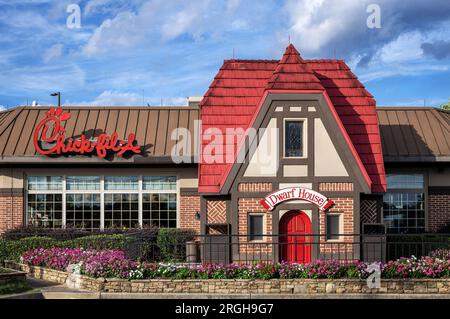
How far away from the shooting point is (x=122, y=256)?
62.2ft

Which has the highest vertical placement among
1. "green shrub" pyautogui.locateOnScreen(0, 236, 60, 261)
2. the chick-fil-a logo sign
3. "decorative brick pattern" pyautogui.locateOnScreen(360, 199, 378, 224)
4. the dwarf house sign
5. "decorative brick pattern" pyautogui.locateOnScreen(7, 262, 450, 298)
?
the chick-fil-a logo sign

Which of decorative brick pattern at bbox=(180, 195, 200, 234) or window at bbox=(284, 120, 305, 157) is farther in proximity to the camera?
decorative brick pattern at bbox=(180, 195, 200, 234)

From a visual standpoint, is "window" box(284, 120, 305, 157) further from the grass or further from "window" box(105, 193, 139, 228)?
the grass

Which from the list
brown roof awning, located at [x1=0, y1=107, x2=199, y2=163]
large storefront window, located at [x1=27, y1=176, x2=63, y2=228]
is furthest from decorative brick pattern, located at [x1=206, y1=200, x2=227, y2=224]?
large storefront window, located at [x1=27, y1=176, x2=63, y2=228]

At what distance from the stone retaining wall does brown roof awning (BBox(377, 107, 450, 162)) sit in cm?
894

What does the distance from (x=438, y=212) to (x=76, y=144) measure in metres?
15.6

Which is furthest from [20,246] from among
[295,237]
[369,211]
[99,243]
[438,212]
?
[438,212]

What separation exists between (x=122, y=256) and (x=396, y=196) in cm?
1308

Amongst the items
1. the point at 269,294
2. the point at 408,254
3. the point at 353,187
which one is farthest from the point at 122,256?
the point at 408,254

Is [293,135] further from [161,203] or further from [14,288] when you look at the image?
[14,288]

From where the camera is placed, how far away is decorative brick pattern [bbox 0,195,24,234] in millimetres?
25766

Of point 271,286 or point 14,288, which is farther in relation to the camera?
point 271,286

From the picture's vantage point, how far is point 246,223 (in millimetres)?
20828

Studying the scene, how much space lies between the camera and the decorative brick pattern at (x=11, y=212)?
1014 inches
